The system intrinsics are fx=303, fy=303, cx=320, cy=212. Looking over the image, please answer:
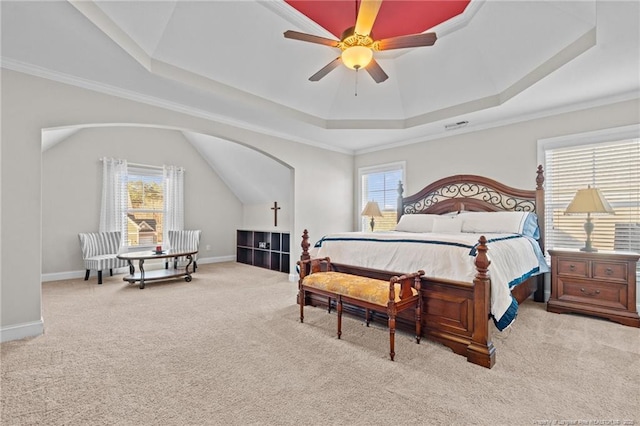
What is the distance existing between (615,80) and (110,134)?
782cm

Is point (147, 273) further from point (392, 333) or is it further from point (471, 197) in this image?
point (471, 197)

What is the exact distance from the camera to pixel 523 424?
1.66 metres

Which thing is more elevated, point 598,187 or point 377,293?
point 598,187

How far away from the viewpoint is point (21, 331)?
280 centimetres

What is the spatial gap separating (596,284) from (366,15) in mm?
3693

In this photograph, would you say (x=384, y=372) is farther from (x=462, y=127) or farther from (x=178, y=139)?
(x=178, y=139)

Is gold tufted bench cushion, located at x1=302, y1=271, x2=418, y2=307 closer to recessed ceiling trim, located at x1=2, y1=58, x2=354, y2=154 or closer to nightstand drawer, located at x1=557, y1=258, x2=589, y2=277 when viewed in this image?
nightstand drawer, located at x1=557, y1=258, x2=589, y2=277

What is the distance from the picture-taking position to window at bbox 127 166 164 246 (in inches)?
251

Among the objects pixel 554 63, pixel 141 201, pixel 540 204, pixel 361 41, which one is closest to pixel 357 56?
pixel 361 41

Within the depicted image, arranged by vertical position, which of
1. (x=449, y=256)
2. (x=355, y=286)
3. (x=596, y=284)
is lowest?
(x=596, y=284)

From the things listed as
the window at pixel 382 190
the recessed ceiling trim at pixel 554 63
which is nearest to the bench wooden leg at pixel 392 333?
the recessed ceiling trim at pixel 554 63

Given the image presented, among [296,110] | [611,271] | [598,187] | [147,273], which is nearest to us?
[611,271]

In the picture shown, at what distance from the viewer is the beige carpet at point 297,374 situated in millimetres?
1744

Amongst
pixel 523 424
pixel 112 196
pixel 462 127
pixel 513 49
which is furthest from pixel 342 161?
pixel 523 424
